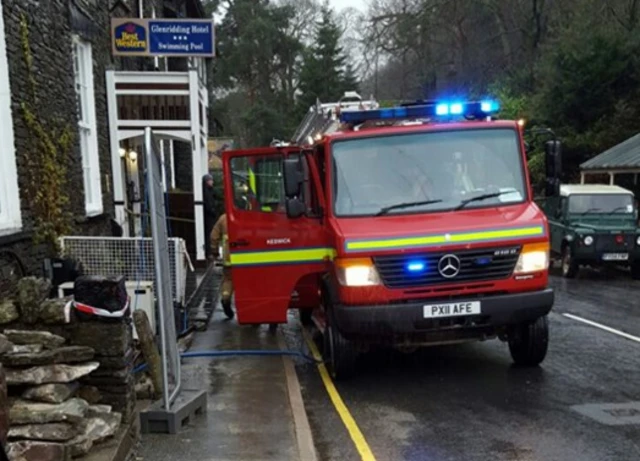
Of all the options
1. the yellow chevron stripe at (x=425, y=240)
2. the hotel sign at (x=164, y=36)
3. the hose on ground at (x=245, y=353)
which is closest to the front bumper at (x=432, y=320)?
the yellow chevron stripe at (x=425, y=240)

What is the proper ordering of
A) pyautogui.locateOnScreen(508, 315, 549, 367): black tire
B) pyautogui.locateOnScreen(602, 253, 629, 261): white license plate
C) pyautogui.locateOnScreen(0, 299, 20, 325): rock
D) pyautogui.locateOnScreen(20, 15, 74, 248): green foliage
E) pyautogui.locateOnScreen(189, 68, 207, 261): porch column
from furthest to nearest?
pyautogui.locateOnScreen(602, 253, 629, 261): white license plate → pyautogui.locateOnScreen(189, 68, 207, 261): porch column → pyautogui.locateOnScreen(20, 15, 74, 248): green foliage → pyautogui.locateOnScreen(508, 315, 549, 367): black tire → pyautogui.locateOnScreen(0, 299, 20, 325): rock

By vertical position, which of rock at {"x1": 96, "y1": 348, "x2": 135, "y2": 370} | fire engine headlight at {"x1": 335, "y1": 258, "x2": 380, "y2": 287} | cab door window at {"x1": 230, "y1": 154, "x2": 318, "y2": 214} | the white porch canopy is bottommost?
rock at {"x1": 96, "y1": 348, "x2": 135, "y2": 370}

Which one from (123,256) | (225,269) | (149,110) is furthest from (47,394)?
(149,110)

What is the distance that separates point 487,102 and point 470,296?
2.28 m

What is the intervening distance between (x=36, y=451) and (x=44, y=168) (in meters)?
4.86

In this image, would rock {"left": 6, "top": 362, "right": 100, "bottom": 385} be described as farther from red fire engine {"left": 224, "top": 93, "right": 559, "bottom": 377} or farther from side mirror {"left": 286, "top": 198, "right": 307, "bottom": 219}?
side mirror {"left": 286, "top": 198, "right": 307, "bottom": 219}

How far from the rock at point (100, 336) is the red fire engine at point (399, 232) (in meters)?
2.33

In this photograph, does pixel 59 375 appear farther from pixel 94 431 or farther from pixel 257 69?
pixel 257 69

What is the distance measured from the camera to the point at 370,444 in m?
4.95

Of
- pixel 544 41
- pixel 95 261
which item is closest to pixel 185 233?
pixel 95 261

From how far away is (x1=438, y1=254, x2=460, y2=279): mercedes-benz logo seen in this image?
19.5 ft

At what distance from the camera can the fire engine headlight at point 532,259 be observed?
6.12 m

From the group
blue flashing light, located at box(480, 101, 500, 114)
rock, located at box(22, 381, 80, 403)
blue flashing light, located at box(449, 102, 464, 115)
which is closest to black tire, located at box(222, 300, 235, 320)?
blue flashing light, located at box(449, 102, 464, 115)

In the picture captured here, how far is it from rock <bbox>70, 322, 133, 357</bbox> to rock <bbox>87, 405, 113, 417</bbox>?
1.16ft
